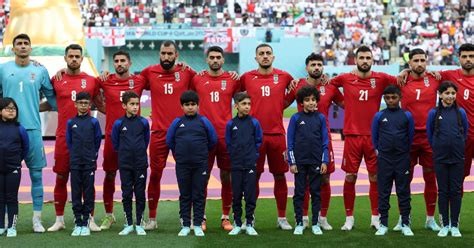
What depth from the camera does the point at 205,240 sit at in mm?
8500

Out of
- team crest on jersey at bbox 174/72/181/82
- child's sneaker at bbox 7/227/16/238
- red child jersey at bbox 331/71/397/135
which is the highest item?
team crest on jersey at bbox 174/72/181/82

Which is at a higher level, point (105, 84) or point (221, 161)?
point (105, 84)

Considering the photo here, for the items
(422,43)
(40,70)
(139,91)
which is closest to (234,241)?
(139,91)

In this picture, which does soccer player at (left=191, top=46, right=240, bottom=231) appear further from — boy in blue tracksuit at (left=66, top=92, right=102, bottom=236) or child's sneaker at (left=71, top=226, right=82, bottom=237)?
child's sneaker at (left=71, top=226, right=82, bottom=237)

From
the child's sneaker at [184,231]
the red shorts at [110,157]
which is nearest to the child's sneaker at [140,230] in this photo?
the child's sneaker at [184,231]

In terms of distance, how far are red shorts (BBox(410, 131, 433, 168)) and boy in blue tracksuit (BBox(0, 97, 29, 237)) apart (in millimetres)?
4179

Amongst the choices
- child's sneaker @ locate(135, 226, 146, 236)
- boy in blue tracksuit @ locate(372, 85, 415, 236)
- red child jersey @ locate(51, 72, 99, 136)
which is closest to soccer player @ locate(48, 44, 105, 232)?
red child jersey @ locate(51, 72, 99, 136)

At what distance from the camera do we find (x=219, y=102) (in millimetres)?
9391

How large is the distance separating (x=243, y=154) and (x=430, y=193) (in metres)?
2.18

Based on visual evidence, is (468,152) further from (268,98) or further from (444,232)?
(268,98)

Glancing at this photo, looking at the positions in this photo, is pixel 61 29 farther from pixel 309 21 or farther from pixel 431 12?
pixel 431 12

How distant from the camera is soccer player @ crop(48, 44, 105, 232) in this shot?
364 inches

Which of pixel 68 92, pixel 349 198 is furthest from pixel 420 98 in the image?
pixel 68 92

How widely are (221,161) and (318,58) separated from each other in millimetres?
1570
